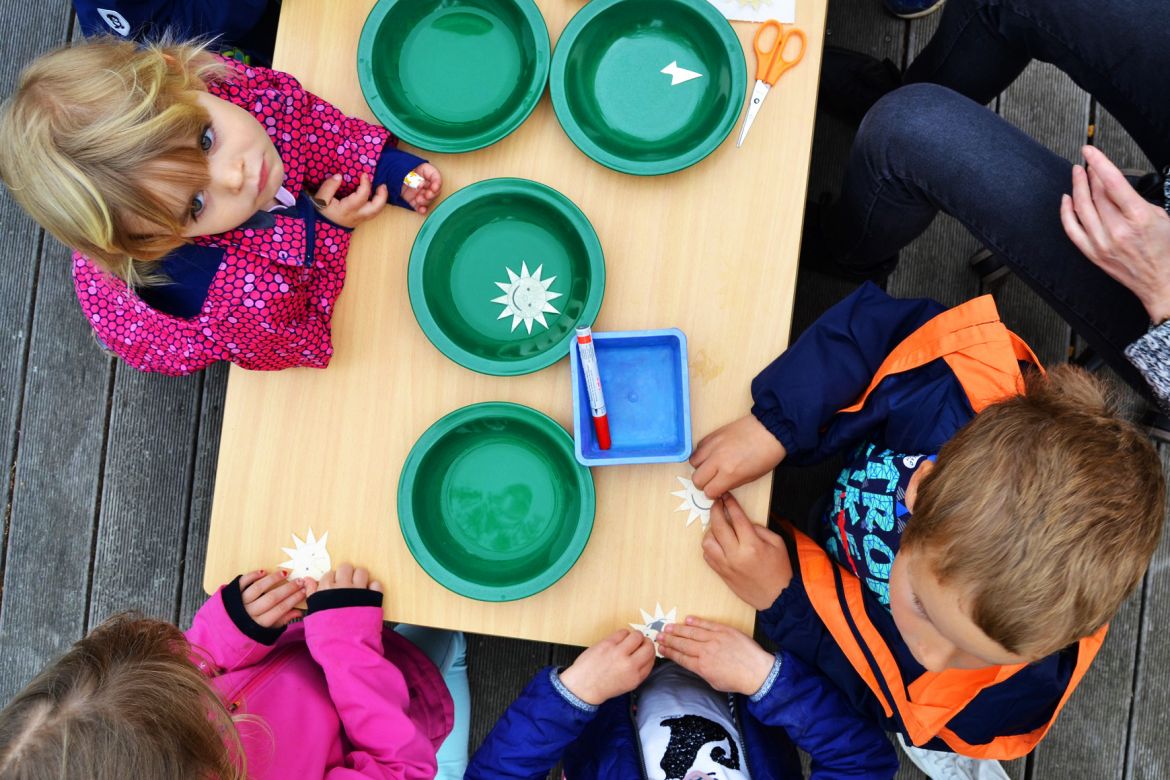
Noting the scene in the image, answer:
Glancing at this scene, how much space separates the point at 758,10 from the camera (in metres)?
0.99

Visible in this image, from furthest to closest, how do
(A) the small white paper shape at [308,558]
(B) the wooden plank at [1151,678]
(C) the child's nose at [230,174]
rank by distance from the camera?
(B) the wooden plank at [1151,678] < (A) the small white paper shape at [308,558] < (C) the child's nose at [230,174]

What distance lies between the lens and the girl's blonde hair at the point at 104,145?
87 cm

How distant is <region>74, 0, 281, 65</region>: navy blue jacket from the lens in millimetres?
1106

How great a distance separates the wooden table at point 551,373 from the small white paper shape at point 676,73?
0.27 feet

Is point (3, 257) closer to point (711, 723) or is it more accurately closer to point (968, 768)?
point (711, 723)

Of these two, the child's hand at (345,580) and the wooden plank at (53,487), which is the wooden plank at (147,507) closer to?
the wooden plank at (53,487)

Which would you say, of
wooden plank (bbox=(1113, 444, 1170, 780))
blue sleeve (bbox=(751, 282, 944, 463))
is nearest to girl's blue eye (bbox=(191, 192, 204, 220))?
blue sleeve (bbox=(751, 282, 944, 463))

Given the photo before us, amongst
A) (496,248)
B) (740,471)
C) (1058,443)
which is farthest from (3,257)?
(1058,443)

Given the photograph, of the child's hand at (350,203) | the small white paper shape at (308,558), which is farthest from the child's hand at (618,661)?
the child's hand at (350,203)

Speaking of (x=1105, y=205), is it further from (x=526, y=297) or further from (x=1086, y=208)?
(x=526, y=297)

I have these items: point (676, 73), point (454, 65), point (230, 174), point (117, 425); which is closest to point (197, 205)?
point (230, 174)

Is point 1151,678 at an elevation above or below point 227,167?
below

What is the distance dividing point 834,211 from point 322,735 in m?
1.17

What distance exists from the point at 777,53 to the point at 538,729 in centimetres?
96
